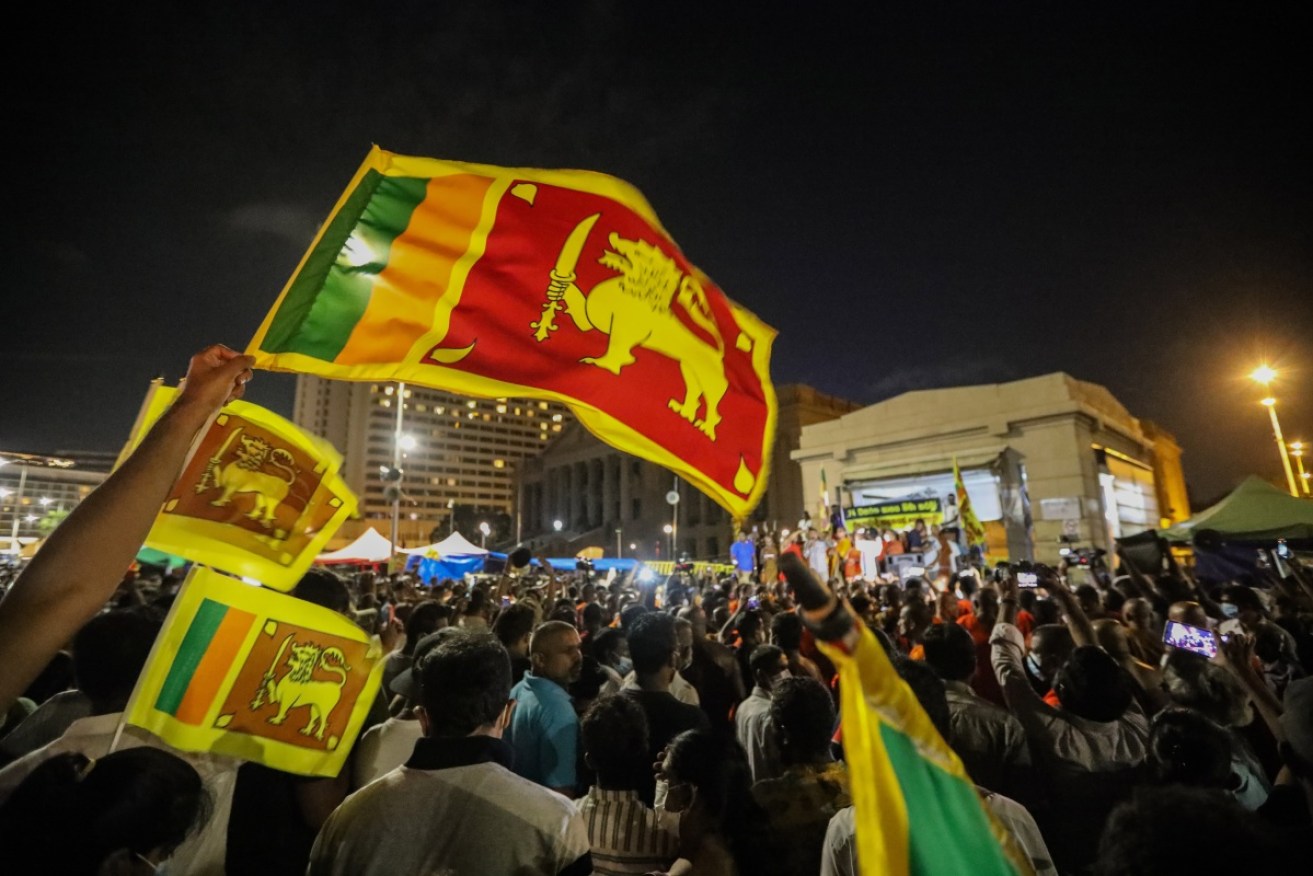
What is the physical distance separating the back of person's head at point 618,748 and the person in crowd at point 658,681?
84 centimetres

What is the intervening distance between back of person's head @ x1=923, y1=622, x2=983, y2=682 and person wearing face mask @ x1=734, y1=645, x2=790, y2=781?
0.94 m

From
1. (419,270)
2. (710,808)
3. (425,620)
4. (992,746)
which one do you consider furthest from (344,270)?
(992,746)

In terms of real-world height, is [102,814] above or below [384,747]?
above

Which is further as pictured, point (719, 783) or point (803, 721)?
point (803, 721)

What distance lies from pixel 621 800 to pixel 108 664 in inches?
85.2

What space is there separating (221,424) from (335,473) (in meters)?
0.52

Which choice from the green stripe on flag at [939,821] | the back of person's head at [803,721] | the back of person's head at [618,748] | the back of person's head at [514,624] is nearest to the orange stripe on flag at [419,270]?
the back of person's head at [618,748]

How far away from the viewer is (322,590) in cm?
419

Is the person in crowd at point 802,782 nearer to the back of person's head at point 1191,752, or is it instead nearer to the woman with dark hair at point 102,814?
the back of person's head at point 1191,752

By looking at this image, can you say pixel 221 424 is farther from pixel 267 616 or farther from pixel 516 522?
pixel 516 522

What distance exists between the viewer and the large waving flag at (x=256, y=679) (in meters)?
2.40

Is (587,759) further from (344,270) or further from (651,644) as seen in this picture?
(344,270)

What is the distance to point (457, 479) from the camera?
133 meters

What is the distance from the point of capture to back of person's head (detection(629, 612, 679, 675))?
13.1ft
